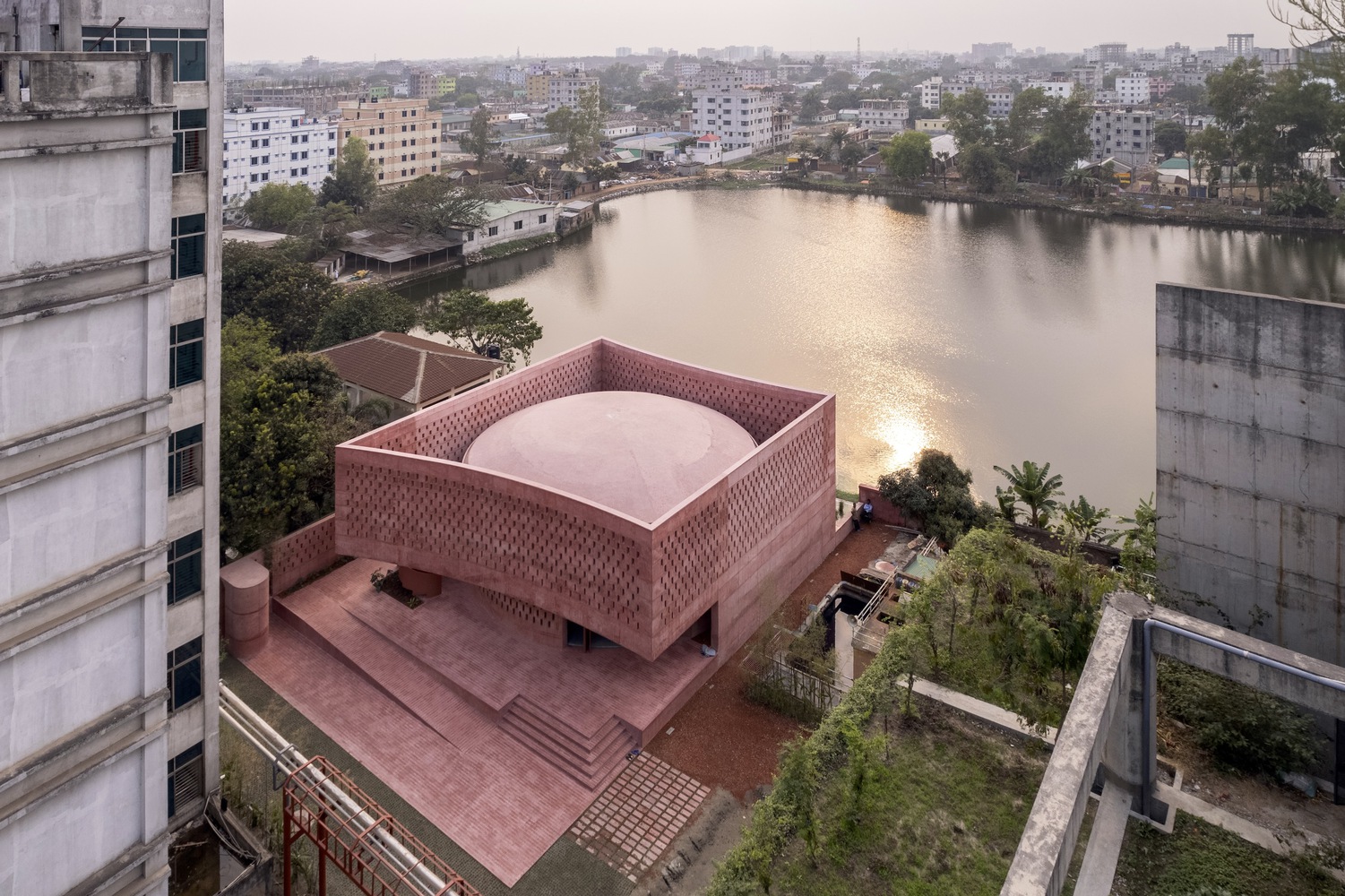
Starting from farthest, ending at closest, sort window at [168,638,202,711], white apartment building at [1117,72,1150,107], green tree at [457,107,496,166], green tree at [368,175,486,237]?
white apartment building at [1117,72,1150,107] < green tree at [457,107,496,166] < green tree at [368,175,486,237] < window at [168,638,202,711]

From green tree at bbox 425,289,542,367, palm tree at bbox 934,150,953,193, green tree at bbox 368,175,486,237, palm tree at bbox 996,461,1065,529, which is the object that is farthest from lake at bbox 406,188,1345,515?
palm tree at bbox 934,150,953,193

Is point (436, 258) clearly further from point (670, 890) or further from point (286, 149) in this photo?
point (670, 890)

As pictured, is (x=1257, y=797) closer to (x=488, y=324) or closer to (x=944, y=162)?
(x=488, y=324)

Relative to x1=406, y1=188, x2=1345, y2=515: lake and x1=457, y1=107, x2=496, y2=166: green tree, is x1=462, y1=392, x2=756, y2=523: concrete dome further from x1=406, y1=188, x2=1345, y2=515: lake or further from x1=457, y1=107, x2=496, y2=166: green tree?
x1=457, y1=107, x2=496, y2=166: green tree

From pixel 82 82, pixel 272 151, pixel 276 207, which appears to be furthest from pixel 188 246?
pixel 272 151

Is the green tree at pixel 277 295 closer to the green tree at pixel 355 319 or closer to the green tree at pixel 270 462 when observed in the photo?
the green tree at pixel 355 319

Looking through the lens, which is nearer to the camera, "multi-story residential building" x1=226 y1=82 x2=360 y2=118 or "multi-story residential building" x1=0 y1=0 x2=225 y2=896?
"multi-story residential building" x1=0 y1=0 x2=225 y2=896
